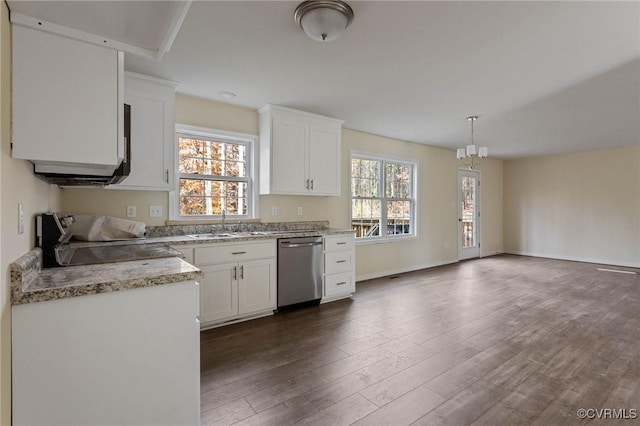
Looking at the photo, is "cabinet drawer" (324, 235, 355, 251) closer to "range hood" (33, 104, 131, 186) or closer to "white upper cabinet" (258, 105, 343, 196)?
"white upper cabinet" (258, 105, 343, 196)

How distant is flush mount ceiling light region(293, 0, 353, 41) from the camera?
188cm

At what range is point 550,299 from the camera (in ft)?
13.2

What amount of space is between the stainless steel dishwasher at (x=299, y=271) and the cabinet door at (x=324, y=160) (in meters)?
0.78

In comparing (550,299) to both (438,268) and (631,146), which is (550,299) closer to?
(438,268)

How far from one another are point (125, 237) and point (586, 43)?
13.3 ft

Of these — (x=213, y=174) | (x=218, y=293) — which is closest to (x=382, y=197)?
(x=213, y=174)

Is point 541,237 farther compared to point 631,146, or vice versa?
point 541,237

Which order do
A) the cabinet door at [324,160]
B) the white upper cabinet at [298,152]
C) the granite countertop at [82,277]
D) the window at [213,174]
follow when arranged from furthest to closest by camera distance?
the cabinet door at [324,160]
the white upper cabinet at [298,152]
the window at [213,174]
the granite countertop at [82,277]

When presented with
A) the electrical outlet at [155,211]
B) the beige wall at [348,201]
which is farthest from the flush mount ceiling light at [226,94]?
the electrical outlet at [155,211]

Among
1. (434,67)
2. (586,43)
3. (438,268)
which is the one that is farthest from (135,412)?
(438,268)

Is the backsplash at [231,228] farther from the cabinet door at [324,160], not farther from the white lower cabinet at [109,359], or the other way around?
the white lower cabinet at [109,359]

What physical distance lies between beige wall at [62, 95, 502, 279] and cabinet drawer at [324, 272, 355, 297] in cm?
90

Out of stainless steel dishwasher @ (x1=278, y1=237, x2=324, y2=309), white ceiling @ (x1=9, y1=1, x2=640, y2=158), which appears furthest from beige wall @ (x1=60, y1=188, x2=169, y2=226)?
stainless steel dishwasher @ (x1=278, y1=237, x2=324, y2=309)

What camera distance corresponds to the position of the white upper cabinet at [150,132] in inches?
112
